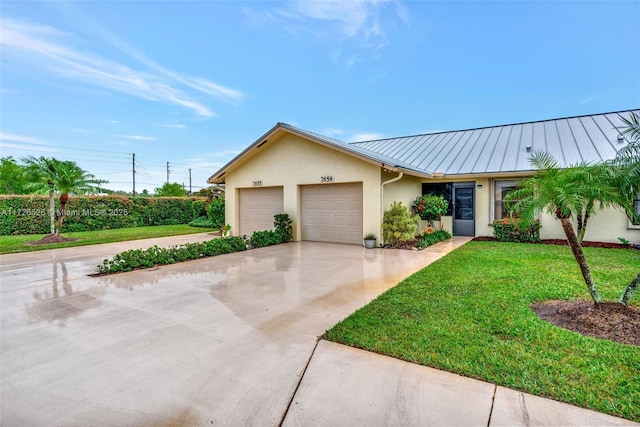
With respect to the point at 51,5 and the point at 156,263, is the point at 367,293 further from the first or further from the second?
the point at 51,5

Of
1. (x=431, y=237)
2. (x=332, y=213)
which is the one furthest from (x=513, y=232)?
(x=332, y=213)

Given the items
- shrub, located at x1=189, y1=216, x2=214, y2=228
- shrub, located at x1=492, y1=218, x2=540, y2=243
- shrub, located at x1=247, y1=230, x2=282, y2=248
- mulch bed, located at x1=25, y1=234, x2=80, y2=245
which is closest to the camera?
shrub, located at x1=247, y1=230, x2=282, y2=248

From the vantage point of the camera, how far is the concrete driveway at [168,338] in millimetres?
2533

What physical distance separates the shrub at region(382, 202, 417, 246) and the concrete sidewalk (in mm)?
7873

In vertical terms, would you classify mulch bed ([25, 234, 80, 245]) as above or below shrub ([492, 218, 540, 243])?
below

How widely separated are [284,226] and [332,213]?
1.96 metres

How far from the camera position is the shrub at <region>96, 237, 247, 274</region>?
293 inches

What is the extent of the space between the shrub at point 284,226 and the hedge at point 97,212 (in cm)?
1092

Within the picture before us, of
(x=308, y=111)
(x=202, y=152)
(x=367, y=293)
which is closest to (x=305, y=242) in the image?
(x=367, y=293)

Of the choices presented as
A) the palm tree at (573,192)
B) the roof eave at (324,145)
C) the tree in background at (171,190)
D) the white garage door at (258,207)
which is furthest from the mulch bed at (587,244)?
the tree in background at (171,190)

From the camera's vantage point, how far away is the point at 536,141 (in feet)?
44.0

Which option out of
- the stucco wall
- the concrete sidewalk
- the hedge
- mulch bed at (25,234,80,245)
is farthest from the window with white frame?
mulch bed at (25,234,80,245)

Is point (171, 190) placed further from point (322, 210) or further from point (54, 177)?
point (322, 210)

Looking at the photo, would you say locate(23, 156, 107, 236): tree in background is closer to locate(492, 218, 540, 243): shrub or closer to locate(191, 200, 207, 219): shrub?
locate(191, 200, 207, 219): shrub
